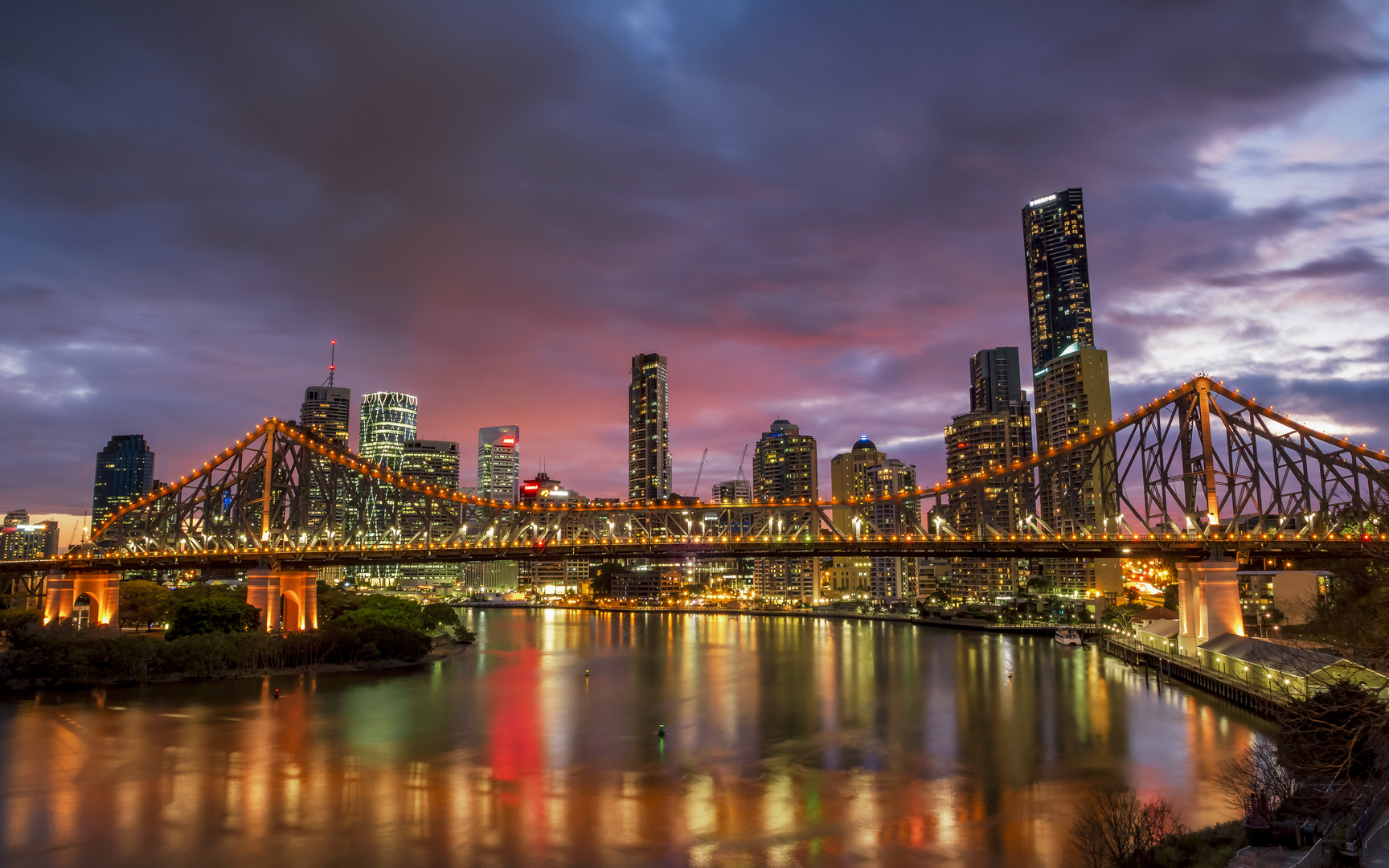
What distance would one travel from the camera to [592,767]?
1693 inches

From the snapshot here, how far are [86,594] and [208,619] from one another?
113 feet


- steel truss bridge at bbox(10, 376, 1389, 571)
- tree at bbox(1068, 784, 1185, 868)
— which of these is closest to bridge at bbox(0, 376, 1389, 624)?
steel truss bridge at bbox(10, 376, 1389, 571)

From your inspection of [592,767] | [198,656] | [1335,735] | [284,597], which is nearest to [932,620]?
[284,597]

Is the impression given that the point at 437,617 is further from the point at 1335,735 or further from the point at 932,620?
the point at 1335,735

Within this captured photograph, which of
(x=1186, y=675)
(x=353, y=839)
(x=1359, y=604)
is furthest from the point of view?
(x=1186, y=675)

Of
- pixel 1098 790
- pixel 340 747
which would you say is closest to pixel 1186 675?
pixel 1098 790

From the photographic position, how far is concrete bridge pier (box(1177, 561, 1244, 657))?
68.4m

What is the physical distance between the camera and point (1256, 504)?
242ft

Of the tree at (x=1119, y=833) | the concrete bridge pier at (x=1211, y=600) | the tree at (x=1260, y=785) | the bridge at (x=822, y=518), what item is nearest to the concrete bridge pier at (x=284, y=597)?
the bridge at (x=822, y=518)

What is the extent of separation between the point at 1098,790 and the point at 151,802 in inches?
1549

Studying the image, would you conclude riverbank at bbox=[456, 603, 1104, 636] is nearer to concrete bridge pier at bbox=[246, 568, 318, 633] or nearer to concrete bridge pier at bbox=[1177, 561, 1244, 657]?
concrete bridge pier at bbox=[1177, 561, 1244, 657]

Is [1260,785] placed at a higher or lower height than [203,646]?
lower

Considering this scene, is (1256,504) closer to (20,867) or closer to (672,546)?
(672,546)

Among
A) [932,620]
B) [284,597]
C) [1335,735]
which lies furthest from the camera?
[932,620]
